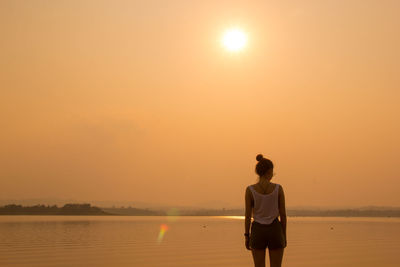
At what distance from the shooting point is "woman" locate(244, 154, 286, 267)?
23.5 ft

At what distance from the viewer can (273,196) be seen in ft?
23.7

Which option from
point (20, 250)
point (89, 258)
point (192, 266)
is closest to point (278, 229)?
point (192, 266)

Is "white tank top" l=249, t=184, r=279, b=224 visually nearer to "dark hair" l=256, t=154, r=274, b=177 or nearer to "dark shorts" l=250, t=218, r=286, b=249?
"dark shorts" l=250, t=218, r=286, b=249

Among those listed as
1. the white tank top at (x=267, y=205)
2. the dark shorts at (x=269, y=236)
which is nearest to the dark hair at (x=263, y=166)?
the white tank top at (x=267, y=205)

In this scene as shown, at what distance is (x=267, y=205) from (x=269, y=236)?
0.43 m

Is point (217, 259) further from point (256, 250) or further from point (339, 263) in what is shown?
point (256, 250)

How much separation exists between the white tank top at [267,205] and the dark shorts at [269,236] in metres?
0.07

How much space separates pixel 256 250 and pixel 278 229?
433 millimetres

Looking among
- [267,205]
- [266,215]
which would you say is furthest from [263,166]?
[266,215]

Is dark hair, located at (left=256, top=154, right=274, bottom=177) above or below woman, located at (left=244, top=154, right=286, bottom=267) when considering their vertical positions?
above

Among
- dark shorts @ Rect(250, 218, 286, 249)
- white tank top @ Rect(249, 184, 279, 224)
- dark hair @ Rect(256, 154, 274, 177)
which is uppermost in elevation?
dark hair @ Rect(256, 154, 274, 177)

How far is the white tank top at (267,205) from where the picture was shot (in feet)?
23.7

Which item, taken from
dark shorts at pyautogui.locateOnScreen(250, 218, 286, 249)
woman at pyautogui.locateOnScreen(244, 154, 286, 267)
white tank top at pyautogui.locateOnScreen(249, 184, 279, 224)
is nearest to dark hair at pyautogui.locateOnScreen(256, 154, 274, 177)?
woman at pyautogui.locateOnScreen(244, 154, 286, 267)

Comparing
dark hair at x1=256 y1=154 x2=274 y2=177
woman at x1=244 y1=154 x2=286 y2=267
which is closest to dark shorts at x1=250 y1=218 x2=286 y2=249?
woman at x1=244 y1=154 x2=286 y2=267
